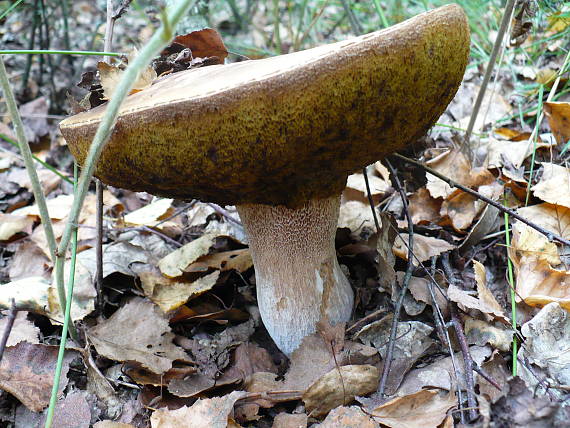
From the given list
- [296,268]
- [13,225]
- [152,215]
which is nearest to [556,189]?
[296,268]

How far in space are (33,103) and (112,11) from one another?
203cm

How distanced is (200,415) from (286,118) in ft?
2.48

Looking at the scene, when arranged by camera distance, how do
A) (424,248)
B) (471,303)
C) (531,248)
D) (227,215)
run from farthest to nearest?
(227,215), (424,248), (531,248), (471,303)

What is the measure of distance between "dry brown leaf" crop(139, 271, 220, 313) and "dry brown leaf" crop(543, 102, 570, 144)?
1427mm

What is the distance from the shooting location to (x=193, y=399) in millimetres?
1321

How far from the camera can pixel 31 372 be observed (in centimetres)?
136

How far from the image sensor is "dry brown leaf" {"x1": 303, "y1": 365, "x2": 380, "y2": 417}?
1200 mm

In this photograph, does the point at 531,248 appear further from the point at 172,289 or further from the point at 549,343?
the point at 172,289

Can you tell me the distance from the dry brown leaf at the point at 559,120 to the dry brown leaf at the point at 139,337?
5.35 feet

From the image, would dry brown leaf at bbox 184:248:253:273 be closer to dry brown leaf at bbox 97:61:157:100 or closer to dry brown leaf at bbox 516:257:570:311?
dry brown leaf at bbox 97:61:157:100

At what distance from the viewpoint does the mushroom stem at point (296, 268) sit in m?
1.36

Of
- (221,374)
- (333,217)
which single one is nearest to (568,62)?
(333,217)

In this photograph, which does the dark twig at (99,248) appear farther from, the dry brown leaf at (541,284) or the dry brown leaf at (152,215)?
the dry brown leaf at (541,284)

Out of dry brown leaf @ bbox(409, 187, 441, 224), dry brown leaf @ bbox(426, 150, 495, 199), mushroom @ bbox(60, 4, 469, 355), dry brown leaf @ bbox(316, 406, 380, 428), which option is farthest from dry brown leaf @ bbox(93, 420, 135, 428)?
dry brown leaf @ bbox(426, 150, 495, 199)
